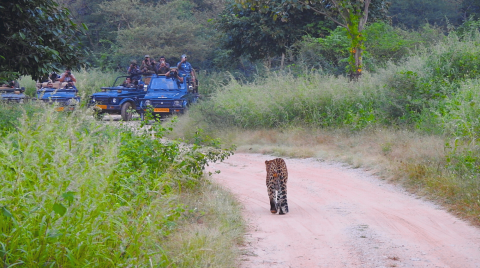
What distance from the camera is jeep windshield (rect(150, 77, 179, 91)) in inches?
937

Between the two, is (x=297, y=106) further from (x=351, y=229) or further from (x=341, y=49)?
(x=351, y=229)

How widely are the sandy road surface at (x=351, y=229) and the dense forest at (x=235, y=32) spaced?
1352cm

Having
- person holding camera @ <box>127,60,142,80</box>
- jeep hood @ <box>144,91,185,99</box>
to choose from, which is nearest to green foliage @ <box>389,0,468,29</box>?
person holding camera @ <box>127,60,142,80</box>

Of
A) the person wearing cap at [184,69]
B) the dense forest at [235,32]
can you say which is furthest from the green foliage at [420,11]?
the person wearing cap at [184,69]

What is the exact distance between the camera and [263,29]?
25.7 m

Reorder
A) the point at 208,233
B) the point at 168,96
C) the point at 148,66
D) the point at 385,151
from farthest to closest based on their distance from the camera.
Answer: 1. the point at 148,66
2. the point at 168,96
3. the point at 385,151
4. the point at 208,233

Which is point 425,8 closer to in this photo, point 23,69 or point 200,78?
point 200,78

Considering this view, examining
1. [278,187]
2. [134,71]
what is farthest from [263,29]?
[278,187]

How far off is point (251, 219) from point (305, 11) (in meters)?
19.6

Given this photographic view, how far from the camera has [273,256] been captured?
20.4ft

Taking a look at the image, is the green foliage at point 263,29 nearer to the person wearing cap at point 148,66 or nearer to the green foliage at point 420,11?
the person wearing cap at point 148,66

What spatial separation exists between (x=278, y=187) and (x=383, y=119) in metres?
7.95

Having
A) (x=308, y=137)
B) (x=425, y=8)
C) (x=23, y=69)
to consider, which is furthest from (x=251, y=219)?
(x=425, y=8)

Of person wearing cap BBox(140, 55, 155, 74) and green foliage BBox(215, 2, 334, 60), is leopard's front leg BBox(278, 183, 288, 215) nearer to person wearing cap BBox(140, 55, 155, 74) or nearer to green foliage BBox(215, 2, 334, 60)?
green foliage BBox(215, 2, 334, 60)
